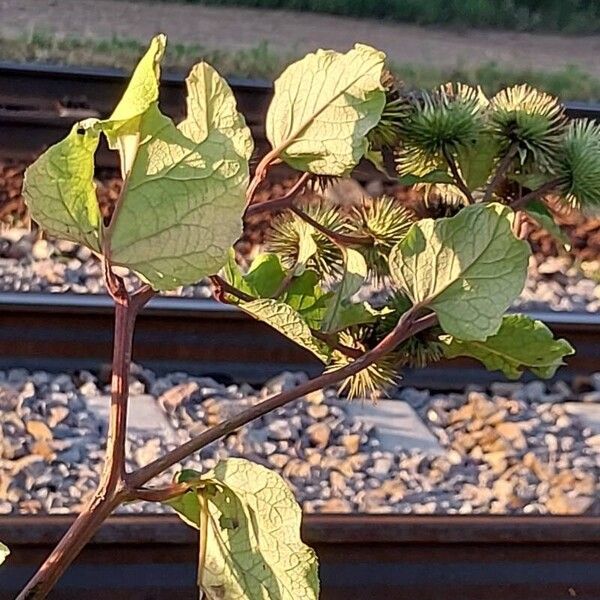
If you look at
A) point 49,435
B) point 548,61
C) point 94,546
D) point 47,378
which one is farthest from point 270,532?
point 548,61

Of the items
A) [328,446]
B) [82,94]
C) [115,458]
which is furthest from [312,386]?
[82,94]

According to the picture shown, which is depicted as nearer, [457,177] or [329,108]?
[329,108]

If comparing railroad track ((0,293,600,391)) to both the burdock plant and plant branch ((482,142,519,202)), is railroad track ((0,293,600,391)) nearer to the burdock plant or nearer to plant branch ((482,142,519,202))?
the burdock plant

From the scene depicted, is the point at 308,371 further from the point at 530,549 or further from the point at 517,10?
the point at 517,10

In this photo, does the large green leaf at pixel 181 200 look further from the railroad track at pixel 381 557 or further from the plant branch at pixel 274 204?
the railroad track at pixel 381 557

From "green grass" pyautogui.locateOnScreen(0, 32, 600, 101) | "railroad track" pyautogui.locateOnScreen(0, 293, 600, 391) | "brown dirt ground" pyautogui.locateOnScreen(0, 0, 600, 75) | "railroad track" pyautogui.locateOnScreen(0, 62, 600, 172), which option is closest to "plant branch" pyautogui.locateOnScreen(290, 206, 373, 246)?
"railroad track" pyautogui.locateOnScreen(0, 293, 600, 391)

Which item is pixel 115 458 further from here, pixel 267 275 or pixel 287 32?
pixel 287 32

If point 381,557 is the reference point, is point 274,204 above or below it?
above
